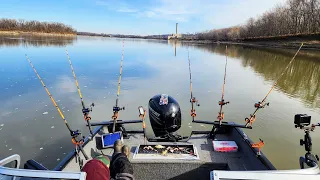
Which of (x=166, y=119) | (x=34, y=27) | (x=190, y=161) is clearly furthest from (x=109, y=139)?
(x=34, y=27)

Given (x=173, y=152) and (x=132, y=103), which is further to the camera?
(x=132, y=103)

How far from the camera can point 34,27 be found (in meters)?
95.5

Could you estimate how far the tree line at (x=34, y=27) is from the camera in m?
88.1

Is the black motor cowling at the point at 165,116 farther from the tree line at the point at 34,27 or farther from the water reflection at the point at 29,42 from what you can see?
the tree line at the point at 34,27

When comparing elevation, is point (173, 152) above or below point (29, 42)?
below

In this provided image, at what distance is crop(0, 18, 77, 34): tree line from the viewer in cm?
8807

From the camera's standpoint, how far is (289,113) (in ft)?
25.4

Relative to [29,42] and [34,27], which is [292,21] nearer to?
[29,42]

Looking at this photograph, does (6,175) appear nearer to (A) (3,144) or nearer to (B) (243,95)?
(A) (3,144)

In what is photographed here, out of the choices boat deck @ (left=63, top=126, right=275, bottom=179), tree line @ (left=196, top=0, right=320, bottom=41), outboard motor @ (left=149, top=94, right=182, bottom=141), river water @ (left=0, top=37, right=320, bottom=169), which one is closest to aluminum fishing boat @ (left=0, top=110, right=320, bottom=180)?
boat deck @ (left=63, top=126, right=275, bottom=179)

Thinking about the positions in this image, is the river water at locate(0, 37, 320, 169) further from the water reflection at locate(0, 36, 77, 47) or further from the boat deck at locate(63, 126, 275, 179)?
the water reflection at locate(0, 36, 77, 47)

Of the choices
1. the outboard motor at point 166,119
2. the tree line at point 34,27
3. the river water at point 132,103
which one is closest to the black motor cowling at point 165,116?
the outboard motor at point 166,119

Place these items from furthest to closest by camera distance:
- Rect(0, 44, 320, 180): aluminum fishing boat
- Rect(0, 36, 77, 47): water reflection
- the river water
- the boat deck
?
Rect(0, 36, 77, 47): water reflection < the river water < the boat deck < Rect(0, 44, 320, 180): aluminum fishing boat

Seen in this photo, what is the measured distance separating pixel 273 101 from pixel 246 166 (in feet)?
20.5
